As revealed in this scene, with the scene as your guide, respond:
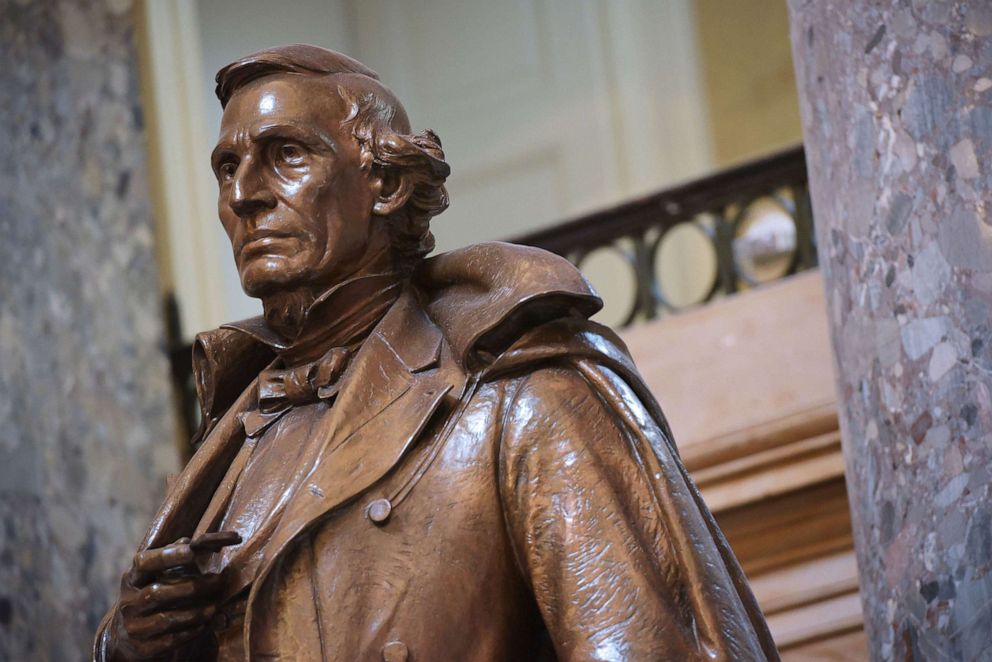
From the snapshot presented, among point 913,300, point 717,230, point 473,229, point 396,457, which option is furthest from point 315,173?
point 473,229

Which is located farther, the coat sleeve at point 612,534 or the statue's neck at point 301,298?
the statue's neck at point 301,298

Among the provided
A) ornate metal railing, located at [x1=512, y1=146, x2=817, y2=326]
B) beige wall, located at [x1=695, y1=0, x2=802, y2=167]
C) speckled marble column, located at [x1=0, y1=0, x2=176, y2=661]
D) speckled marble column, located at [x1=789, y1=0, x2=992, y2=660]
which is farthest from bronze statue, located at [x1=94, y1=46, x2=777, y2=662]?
beige wall, located at [x1=695, y1=0, x2=802, y2=167]

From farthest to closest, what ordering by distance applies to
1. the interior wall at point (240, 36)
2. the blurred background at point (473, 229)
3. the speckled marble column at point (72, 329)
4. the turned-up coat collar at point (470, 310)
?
1. the interior wall at point (240, 36)
2. the speckled marble column at point (72, 329)
3. the blurred background at point (473, 229)
4. the turned-up coat collar at point (470, 310)

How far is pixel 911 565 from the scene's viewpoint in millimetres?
2818

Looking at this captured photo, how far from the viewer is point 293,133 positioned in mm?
2404

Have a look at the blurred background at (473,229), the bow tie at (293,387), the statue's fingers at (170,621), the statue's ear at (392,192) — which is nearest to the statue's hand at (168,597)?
the statue's fingers at (170,621)

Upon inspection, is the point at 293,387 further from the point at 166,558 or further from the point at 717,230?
the point at 717,230

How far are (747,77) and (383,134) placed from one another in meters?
5.88

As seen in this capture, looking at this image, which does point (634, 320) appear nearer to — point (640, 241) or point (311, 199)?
point (640, 241)

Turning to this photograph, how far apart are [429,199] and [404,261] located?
0.09m

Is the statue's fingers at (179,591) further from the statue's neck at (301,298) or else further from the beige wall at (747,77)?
the beige wall at (747,77)

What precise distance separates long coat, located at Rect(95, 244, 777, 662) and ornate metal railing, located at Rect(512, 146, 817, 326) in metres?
3.74

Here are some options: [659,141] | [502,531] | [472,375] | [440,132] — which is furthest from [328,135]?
[440,132]

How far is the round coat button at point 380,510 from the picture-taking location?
2.22 metres
